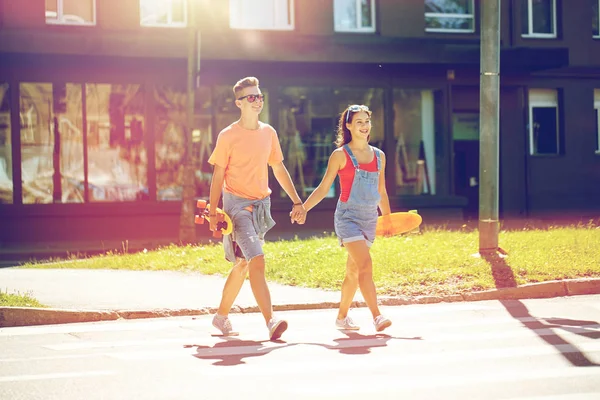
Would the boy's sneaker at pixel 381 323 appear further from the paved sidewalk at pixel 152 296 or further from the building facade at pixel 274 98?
the building facade at pixel 274 98

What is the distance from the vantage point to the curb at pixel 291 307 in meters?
9.66

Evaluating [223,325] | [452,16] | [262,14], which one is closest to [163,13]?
[262,14]

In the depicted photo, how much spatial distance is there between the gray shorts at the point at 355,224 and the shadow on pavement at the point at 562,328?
1.61 meters

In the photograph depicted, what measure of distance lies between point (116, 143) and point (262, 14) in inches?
185

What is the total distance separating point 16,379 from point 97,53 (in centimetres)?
1578

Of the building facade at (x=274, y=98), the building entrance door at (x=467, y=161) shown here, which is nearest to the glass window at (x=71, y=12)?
the building facade at (x=274, y=98)

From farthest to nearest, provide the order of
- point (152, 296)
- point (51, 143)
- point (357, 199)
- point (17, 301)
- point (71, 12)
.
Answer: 1. point (71, 12)
2. point (51, 143)
3. point (152, 296)
4. point (17, 301)
5. point (357, 199)

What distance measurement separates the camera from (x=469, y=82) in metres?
25.6

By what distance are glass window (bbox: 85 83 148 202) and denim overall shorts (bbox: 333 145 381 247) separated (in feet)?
48.8

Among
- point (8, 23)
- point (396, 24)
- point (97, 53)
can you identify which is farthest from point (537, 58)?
point (8, 23)

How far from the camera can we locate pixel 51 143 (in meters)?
22.2

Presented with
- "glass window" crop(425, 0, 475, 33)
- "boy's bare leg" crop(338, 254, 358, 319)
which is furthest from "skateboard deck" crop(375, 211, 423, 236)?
"glass window" crop(425, 0, 475, 33)

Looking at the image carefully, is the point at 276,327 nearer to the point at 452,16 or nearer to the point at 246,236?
the point at 246,236

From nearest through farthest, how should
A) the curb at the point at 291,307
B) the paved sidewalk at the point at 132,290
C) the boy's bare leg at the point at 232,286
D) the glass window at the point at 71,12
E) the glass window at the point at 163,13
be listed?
the boy's bare leg at the point at 232,286 < the curb at the point at 291,307 < the paved sidewalk at the point at 132,290 < the glass window at the point at 71,12 < the glass window at the point at 163,13
